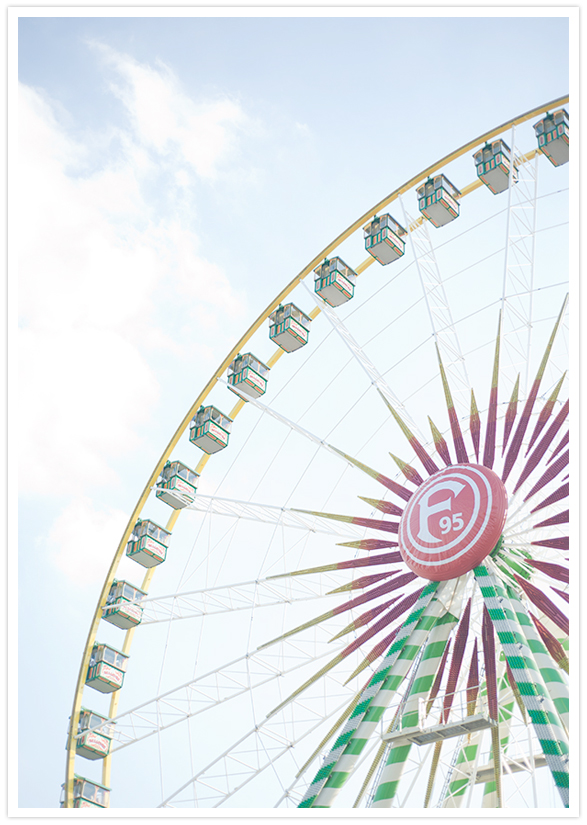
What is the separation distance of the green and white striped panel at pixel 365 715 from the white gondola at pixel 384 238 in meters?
8.87

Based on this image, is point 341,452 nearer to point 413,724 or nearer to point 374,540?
point 374,540

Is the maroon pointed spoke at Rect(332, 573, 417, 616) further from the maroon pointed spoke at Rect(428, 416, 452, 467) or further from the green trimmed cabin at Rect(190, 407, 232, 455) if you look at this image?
the green trimmed cabin at Rect(190, 407, 232, 455)

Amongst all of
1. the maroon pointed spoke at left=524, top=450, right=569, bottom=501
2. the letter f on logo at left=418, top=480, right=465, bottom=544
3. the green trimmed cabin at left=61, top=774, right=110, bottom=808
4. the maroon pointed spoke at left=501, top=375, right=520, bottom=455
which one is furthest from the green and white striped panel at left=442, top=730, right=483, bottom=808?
the green trimmed cabin at left=61, top=774, right=110, bottom=808

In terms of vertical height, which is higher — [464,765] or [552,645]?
[552,645]

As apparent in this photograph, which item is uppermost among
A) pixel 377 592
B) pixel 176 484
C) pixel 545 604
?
pixel 176 484

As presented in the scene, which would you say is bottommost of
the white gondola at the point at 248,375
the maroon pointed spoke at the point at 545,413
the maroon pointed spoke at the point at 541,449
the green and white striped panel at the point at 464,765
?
the green and white striped panel at the point at 464,765

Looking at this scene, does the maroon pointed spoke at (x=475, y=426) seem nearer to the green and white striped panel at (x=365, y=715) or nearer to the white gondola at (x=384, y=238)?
the green and white striped panel at (x=365, y=715)

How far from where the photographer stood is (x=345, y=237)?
22016 mm

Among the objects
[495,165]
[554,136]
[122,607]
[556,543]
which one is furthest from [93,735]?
[554,136]

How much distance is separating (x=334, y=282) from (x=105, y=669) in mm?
10361

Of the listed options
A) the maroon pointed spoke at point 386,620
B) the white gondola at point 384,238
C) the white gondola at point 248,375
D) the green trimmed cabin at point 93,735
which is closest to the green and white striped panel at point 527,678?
the maroon pointed spoke at point 386,620

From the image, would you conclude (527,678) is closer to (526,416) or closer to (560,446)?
(560,446)

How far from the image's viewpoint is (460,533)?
51.4ft

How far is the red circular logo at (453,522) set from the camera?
1543cm
